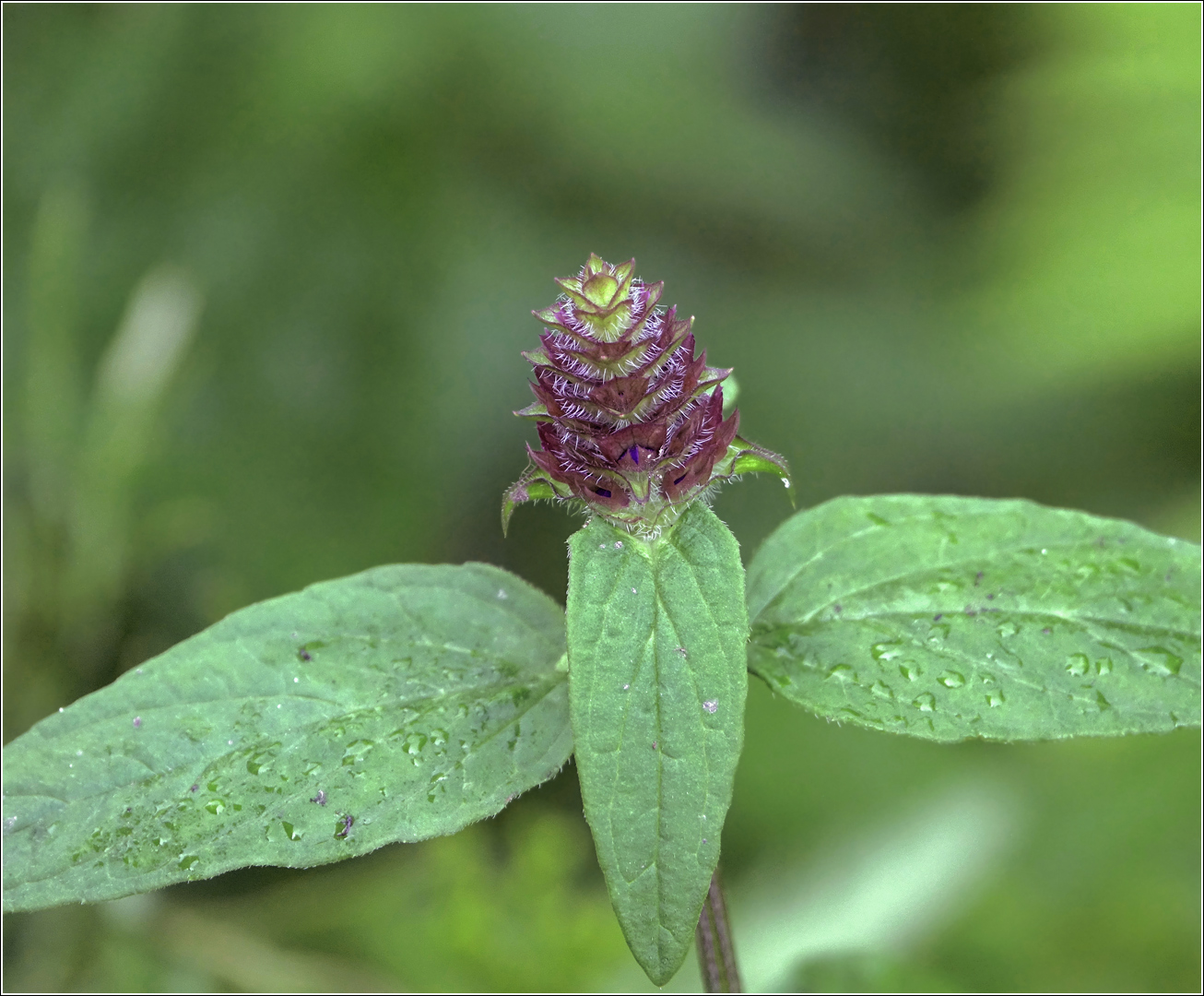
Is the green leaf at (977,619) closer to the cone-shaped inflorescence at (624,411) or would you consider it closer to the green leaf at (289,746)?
the cone-shaped inflorescence at (624,411)

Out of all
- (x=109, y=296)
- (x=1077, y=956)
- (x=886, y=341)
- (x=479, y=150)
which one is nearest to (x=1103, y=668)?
(x=1077, y=956)

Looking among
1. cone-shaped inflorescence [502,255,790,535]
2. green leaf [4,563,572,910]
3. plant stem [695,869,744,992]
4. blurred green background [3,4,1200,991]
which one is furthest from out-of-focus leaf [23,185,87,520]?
plant stem [695,869,744,992]

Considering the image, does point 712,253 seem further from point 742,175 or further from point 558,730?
point 558,730

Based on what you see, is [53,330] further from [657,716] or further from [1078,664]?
[1078,664]

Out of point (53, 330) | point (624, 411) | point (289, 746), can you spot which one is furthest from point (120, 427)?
point (624, 411)

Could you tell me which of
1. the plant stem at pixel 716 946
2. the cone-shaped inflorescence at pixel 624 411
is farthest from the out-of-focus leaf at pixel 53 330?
the plant stem at pixel 716 946

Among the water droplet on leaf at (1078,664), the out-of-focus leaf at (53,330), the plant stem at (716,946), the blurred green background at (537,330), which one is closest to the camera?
the water droplet on leaf at (1078,664)

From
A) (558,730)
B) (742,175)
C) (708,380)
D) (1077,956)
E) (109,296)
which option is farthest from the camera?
(742,175)
